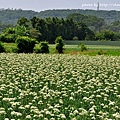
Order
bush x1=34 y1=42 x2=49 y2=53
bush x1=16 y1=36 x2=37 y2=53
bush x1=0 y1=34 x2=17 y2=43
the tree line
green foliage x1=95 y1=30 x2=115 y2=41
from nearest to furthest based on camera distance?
1. bush x1=34 y1=42 x2=49 y2=53
2. bush x1=16 y1=36 x2=37 y2=53
3. bush x1=0 y1=34 x2=17 y2=43
4. the tree line
5. green foliage x1=95 y1=30 x2=115 y2=41

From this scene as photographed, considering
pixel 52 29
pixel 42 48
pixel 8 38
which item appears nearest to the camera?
pixel 42 48

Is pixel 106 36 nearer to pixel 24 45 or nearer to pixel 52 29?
pixel 52 29

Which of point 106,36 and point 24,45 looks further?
point 106,36

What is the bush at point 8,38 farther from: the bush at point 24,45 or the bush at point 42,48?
the bush at point 42,48

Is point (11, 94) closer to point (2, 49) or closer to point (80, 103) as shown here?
point (80, 103)

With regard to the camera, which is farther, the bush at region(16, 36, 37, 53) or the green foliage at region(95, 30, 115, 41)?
the green foliage at region(95, 30, 115, 41)

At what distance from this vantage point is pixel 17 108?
923 centimetres

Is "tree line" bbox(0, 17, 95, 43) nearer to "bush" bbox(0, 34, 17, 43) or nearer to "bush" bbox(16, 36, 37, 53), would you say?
"bush" bbox(0, 34, 17, 43)

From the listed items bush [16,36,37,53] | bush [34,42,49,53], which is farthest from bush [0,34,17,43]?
bush [34,42,49,53]

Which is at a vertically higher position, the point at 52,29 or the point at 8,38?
the point at 52,29

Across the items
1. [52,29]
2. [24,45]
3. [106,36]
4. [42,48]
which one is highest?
[52,29]

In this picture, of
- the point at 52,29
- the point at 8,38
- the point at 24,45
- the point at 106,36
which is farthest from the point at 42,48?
the point at 106,36

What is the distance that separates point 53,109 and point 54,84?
15.3 ft

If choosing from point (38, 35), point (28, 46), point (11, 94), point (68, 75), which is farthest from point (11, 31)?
point (11, 94)
